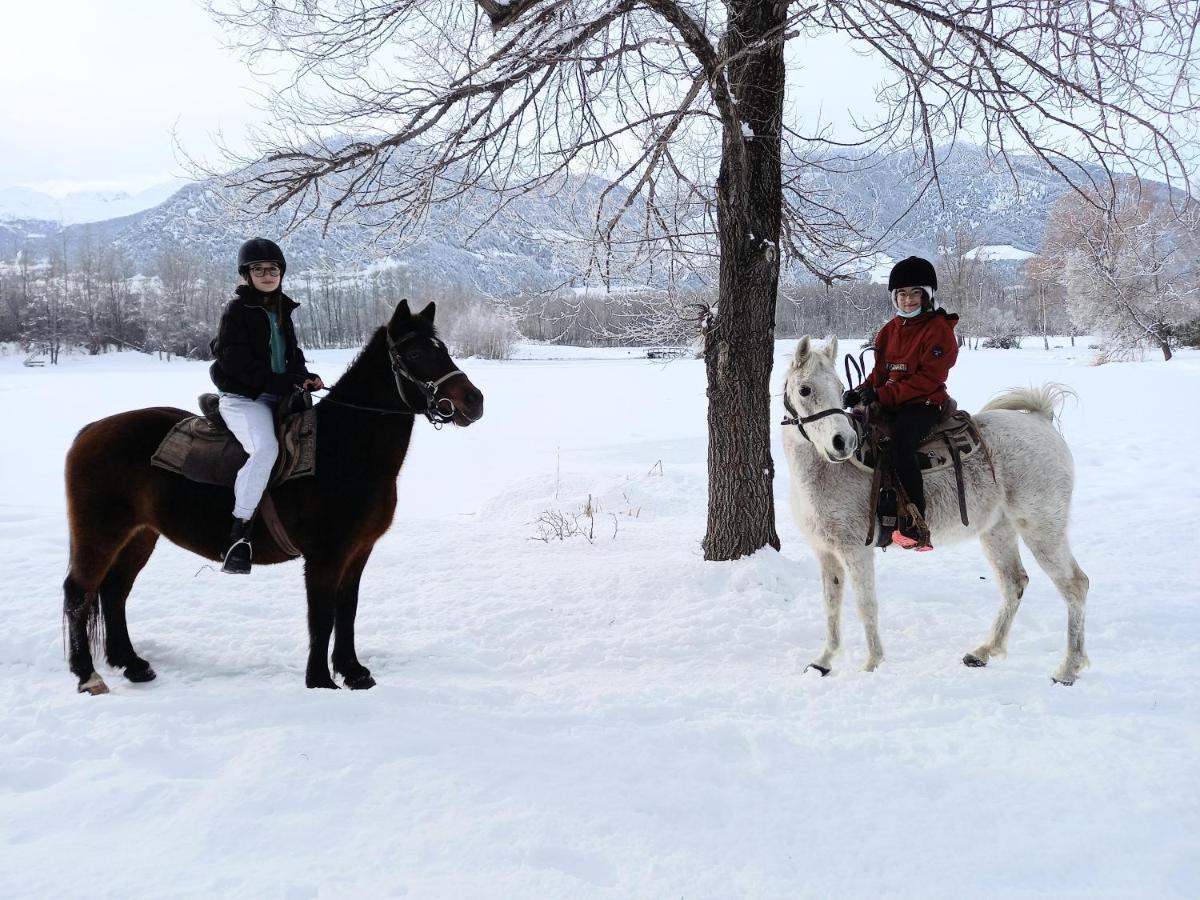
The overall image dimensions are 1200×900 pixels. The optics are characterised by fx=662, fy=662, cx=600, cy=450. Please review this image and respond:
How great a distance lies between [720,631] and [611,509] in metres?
4.47

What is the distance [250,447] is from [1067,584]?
5.00m

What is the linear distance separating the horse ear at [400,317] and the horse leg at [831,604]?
9.78ft

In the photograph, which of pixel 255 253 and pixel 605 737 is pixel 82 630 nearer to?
pixel 255 253

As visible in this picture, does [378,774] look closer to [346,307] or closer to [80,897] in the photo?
[80,897]

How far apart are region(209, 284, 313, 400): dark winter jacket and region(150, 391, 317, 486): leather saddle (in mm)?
149

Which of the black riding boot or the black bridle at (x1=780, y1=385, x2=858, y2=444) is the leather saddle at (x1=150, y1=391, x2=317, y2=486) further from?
the black bridle at (x1=780, y1=385, x2=858, y2=444)

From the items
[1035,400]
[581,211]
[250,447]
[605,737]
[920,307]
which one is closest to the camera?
[605,737]

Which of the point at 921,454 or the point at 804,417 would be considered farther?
the point at 921,454

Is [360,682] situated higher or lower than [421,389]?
lower

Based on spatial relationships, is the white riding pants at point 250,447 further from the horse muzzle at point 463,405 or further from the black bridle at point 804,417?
the black bridle at point 804,417

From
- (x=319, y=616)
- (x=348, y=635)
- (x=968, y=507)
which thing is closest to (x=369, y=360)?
(x=319, y=616)

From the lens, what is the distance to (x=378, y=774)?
2656 millimetres

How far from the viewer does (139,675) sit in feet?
13.1

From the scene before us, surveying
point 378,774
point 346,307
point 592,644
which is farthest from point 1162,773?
point 346,307
